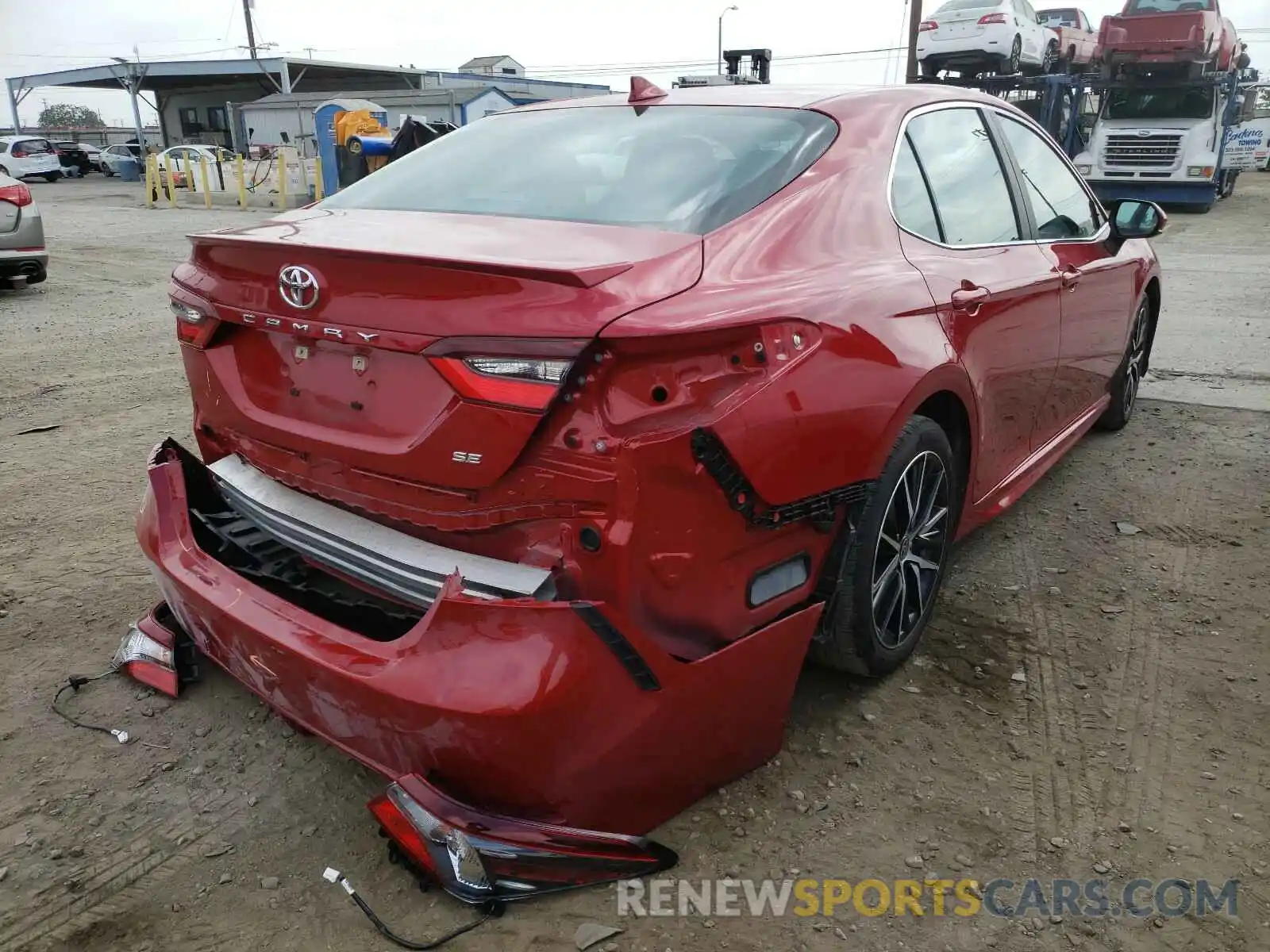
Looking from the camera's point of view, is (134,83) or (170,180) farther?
(134,83)

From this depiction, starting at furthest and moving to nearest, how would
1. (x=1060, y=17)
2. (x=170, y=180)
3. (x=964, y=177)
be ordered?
1. (x=1060, y=17)
2. (x=170, y=180)
3. (x=964, y=177)

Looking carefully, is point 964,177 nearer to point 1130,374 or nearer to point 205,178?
point 1130,374

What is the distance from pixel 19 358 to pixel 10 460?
8.78 feet

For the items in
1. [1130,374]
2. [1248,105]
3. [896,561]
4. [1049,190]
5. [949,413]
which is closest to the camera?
[896,561]

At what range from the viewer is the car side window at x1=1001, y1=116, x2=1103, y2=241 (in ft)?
11.7

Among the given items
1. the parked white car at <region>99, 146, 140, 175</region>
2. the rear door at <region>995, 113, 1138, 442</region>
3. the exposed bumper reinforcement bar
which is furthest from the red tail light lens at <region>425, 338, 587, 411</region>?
the parked white car at <region>99, 146, 140, 175</region>

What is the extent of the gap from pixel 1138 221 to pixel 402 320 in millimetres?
3538

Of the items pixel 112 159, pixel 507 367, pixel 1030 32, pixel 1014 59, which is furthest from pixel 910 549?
pixel 112 159

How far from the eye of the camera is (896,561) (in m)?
2.75

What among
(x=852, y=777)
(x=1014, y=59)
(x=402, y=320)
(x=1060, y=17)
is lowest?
(x=852, y=777)

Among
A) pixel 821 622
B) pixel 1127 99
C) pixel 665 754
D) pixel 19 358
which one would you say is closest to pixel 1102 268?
pixel 821 622

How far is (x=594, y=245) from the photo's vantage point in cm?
209

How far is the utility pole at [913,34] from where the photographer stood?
23594 mm

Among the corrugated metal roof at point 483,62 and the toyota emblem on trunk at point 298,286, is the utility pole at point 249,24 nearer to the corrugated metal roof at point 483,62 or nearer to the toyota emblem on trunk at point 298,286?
the corrugated metal roof at point 483,62
